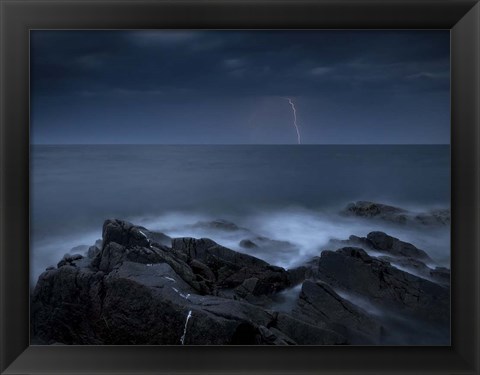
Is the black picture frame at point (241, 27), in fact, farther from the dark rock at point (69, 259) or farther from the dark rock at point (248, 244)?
the dark rock at point (248, 244)

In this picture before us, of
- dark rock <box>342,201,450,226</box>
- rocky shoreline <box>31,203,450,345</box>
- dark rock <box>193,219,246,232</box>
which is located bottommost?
rocky shoreline <box>31,203,450,345</box>

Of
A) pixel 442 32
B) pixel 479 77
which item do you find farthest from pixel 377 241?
pixel 442 32

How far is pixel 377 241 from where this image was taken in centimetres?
207

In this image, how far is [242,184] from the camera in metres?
2.12

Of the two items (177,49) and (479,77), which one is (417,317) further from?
(177,49)

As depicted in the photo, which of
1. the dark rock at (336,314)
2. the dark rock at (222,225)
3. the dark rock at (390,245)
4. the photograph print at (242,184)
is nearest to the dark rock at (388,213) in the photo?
the photograph print at (242,184)

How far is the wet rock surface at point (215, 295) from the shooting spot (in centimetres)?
190

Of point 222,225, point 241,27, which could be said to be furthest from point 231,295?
point 241,27

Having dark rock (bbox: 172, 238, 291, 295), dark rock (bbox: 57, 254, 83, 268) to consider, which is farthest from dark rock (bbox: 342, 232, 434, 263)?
dark rock (bbox: 57, 254, 83, 268)

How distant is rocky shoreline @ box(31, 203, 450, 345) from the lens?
189 cm

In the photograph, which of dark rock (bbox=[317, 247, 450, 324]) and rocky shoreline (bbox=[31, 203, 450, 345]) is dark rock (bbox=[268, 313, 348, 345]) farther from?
dark rock (bbox=[317, 247, 450, 324])

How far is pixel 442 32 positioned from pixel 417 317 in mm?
1636

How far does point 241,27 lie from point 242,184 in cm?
91

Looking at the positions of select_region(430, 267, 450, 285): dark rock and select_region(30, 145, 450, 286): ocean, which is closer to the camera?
select_region(430, 267, 450, 285): dark rock
